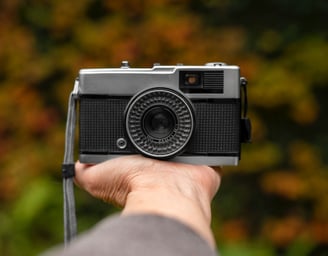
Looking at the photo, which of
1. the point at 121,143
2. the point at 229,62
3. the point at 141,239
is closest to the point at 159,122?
the point at 121,143

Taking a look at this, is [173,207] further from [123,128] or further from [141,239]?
[123,128]

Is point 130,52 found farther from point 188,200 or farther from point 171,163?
point 188,200

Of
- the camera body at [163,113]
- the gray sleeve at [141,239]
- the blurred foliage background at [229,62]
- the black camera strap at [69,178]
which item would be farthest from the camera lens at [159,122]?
the blurred foliage background at [229,62]

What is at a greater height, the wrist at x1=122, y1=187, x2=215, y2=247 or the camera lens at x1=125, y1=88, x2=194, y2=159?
the camera lens at x1=125, y1=88, x2=194, y2=159

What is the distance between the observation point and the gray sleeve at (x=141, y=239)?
1227mm

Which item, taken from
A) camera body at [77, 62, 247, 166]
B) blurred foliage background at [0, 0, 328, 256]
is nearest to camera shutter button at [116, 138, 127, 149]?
camera body at [77, 62, 247, 166]

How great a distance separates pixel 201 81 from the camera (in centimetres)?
220

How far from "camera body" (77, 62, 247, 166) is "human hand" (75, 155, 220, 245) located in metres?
0.04

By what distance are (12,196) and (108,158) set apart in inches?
124

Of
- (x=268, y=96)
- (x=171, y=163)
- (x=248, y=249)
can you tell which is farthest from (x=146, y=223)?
(x=268, y=96)

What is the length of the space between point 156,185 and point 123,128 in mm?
358

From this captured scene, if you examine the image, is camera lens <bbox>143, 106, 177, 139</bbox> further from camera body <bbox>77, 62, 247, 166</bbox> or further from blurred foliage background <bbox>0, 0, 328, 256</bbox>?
blurred foliage background <bbox>0, 0, 328, 256</bbox>

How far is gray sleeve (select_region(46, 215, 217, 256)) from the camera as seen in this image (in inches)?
48.3

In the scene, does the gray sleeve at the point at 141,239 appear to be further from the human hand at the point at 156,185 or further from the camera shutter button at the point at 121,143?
the camera shutter button at the point at 121,143
